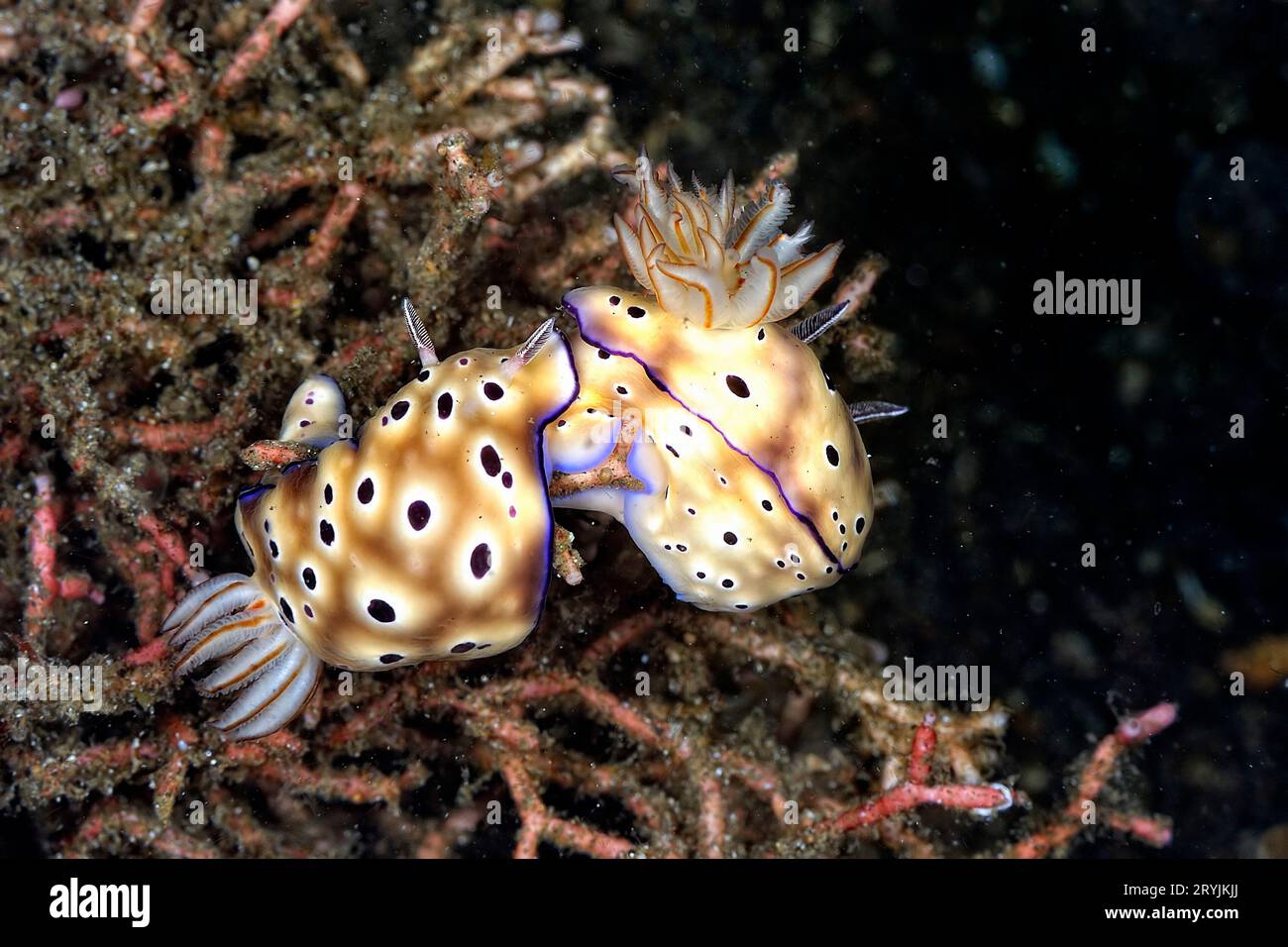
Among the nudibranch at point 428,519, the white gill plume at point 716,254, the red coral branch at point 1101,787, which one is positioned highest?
the white gill plume at point 716,254

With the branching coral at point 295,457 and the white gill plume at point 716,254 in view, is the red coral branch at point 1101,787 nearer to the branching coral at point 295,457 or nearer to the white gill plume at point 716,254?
the branching coral at point 295,457

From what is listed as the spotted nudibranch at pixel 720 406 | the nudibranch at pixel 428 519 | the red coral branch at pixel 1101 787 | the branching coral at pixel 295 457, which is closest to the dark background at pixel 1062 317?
the red coral branch at pixel 1101 787

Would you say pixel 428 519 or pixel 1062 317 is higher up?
pixel 1062 317

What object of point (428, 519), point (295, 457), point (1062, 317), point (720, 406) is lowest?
point (428, 519)

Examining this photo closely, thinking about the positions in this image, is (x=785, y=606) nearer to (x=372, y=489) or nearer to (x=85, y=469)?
(x=372, y=489)

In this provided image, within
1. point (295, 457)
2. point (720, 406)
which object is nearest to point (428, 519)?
point (295, 457)

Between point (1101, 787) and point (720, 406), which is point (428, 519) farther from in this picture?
point (1101, 787)

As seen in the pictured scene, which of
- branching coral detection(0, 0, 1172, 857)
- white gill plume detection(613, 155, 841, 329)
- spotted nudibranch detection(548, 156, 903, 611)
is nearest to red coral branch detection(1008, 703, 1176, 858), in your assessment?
branching coral detection(0, 0, 1172, 857)
